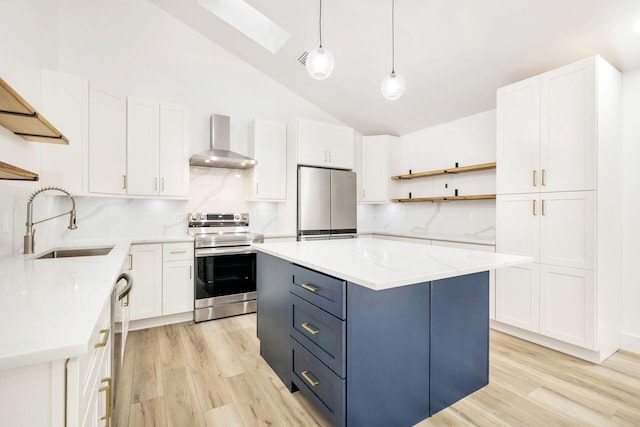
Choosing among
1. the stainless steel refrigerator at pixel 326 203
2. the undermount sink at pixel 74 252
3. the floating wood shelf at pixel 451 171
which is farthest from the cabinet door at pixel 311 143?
the undermount sink at pixel 74 252

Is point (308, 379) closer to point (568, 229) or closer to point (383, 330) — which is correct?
point (383, 330)

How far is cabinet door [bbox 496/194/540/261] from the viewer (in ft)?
8.91

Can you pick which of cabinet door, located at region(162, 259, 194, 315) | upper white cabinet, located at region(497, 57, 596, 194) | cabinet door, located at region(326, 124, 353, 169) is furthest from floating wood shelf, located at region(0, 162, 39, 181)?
upper white cabinet, located at region(497, 57, 596, 194)

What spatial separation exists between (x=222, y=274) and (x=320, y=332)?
2117 millimetres

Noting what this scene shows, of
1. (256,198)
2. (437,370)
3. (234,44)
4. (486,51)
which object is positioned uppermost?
(234,44)

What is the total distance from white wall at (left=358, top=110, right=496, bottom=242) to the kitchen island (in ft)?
A: 6.08

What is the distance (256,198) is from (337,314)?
8.83ft

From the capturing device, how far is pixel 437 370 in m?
1.71

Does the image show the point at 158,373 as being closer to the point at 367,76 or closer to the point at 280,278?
the point at 280,278

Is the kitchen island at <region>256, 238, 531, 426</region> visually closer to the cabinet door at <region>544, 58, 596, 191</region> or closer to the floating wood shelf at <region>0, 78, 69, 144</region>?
the cabinet door at <region>544, 58, 596, 191</region>

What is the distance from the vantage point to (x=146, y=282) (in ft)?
10.1

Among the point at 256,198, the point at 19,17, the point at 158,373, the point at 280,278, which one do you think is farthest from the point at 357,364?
the point at 19,17

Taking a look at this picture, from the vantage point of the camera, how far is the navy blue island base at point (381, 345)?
4.69 feet

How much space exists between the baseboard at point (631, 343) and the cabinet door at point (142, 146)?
4.71 meters
